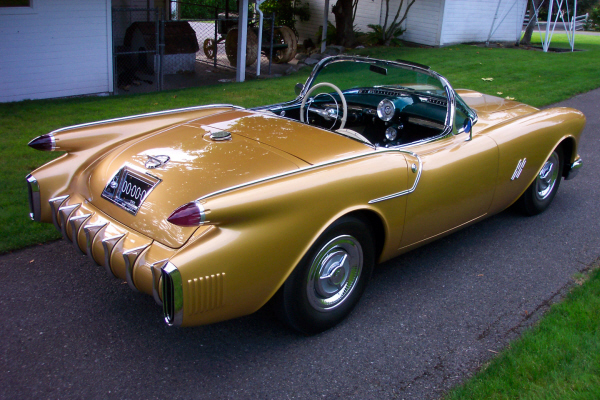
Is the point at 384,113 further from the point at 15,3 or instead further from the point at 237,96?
the point at 15,3

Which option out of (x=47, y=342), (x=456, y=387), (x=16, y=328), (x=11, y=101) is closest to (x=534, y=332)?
(x=456, y=387)

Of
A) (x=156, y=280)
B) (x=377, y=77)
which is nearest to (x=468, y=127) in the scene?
(x=377, y=77)

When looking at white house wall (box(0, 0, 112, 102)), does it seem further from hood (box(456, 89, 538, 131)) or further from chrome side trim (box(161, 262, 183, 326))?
chrome side trim (box(161, 262, 183, 326))

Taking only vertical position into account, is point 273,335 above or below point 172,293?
below

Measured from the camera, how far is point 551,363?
283 cm

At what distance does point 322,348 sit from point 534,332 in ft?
4.02

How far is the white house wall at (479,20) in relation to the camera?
1680 centimetres

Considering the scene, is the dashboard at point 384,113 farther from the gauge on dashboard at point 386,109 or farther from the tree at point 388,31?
the tree at point 388,31

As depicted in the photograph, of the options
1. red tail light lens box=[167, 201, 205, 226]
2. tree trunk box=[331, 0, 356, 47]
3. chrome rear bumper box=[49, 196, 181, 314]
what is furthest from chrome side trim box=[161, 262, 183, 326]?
tree trunk box=[331, 0, 356, 47]

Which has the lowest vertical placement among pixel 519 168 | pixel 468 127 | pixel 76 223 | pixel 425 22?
pixel 76 223

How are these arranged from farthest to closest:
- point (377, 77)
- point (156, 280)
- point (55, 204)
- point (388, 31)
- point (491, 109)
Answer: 1. point (388, 31)
2. point (491, 109)
3. point (377, 77)
4. point (55, 204)
5. point (156, 280)

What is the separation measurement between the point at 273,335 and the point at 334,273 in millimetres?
493

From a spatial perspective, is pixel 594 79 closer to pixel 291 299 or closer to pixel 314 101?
pixel 314 101

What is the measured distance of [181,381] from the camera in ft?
8.73
